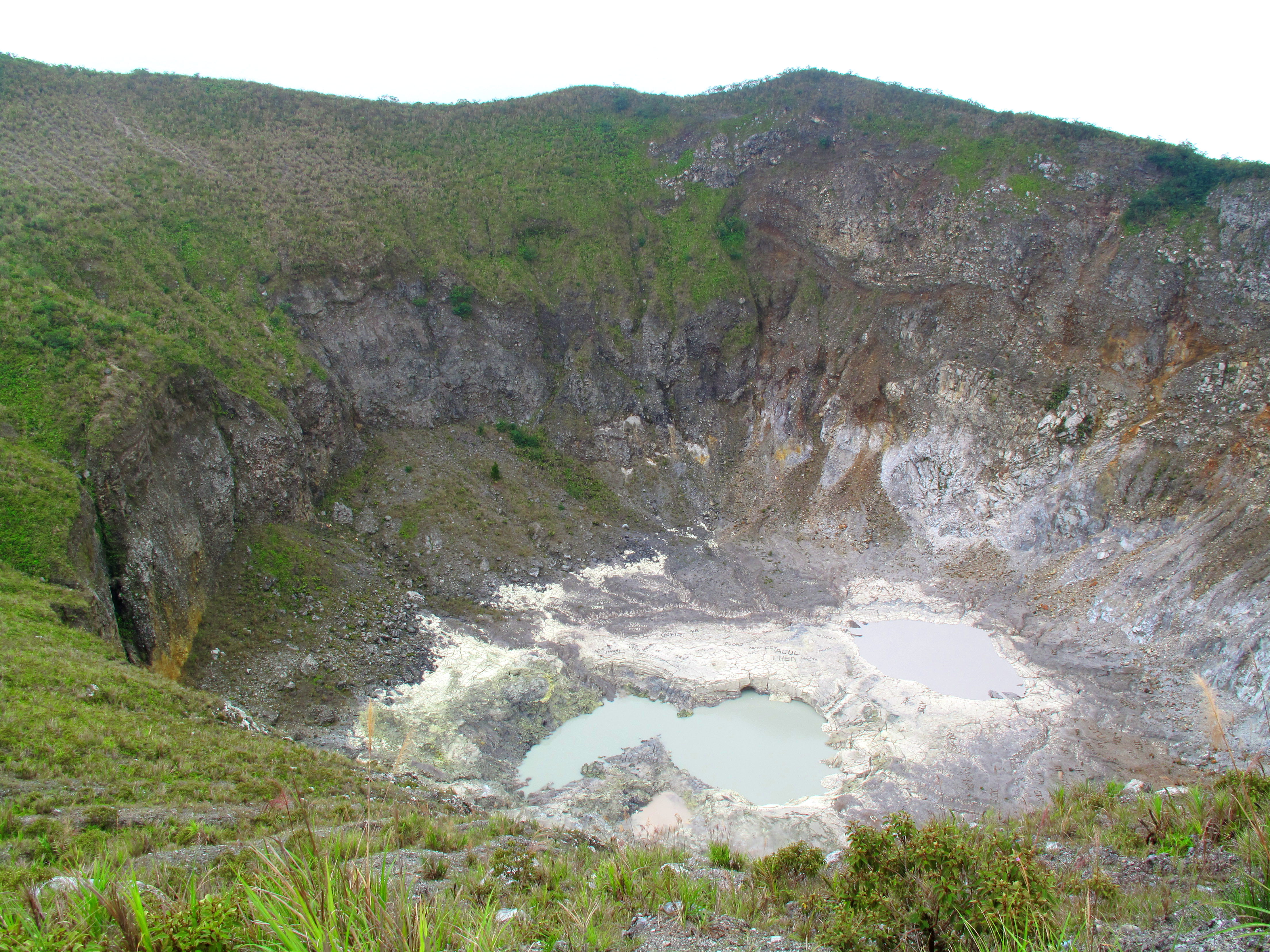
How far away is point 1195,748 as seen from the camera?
19.1m

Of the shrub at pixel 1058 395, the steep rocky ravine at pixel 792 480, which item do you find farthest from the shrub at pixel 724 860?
the shrub at pixel 1058 395

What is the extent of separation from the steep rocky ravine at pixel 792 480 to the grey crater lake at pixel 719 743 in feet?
2.19

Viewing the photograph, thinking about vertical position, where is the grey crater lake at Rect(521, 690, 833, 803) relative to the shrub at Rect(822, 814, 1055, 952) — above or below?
below

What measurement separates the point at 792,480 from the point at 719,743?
16.5 meters

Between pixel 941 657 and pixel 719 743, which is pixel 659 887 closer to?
pixel 719 743

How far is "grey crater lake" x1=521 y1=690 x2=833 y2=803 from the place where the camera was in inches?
741

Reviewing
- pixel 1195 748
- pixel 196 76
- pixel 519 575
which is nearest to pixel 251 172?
pixel 196 76

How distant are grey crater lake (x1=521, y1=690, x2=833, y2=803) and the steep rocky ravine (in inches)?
26.3

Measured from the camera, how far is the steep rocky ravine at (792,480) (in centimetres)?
2053

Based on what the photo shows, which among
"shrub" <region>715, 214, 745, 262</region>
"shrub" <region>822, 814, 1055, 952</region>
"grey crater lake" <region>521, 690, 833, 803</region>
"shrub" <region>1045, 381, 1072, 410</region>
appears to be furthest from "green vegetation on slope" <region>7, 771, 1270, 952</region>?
"shrub" <region>715, 214, 745, 262</region>

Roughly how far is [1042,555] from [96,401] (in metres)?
33.6

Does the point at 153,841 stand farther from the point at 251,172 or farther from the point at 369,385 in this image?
the point at 251,172

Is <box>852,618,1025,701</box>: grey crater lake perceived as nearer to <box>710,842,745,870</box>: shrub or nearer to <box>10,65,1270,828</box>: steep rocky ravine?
<box>10,65,1270,828</box>: steep rocky ravine

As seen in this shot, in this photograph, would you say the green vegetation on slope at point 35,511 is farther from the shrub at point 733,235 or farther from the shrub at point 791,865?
the shrub at point 733,235
